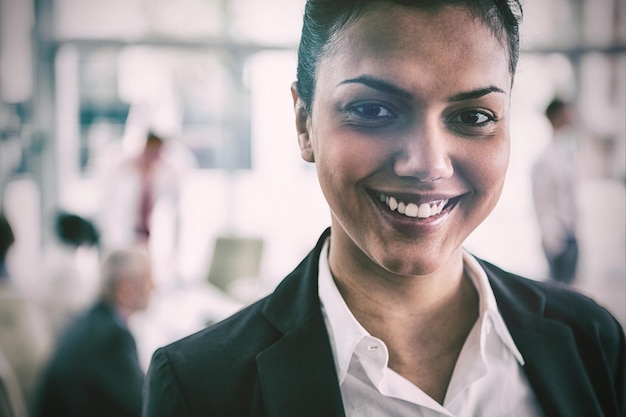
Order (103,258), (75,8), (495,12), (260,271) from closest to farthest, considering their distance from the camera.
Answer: (495,12) < (103,258) < (260,271) < (75,8)

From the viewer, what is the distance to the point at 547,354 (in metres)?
0.68

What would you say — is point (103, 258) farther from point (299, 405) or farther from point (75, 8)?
point (75, 8)

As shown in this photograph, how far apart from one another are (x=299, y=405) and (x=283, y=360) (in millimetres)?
52

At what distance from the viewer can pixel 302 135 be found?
2.16 feet

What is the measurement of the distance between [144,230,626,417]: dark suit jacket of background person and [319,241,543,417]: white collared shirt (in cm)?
2

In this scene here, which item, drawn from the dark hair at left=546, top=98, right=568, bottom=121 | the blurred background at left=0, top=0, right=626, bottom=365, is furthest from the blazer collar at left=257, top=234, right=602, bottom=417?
the dark hair at left=546, top=98, right=568, bottom=121

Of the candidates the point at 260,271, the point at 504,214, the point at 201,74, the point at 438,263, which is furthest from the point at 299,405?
the point at 201,74

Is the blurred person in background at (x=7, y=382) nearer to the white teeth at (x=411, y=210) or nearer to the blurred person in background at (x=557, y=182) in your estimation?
the white teeth at (x=411, y=210)

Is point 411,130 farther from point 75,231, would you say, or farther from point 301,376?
point 75,231

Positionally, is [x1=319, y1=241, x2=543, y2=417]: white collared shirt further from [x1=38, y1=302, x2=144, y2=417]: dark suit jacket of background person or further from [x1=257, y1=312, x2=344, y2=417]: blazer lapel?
[x1=38, y1=302, x2=144, y2=417]: dark suit jacket of background person

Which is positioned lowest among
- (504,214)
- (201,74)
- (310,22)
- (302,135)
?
(504,214)

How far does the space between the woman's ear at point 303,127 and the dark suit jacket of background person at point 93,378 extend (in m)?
1.33

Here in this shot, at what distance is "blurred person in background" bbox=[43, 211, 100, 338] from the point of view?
7.48 ft

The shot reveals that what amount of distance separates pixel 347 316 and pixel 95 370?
1.33 metres
